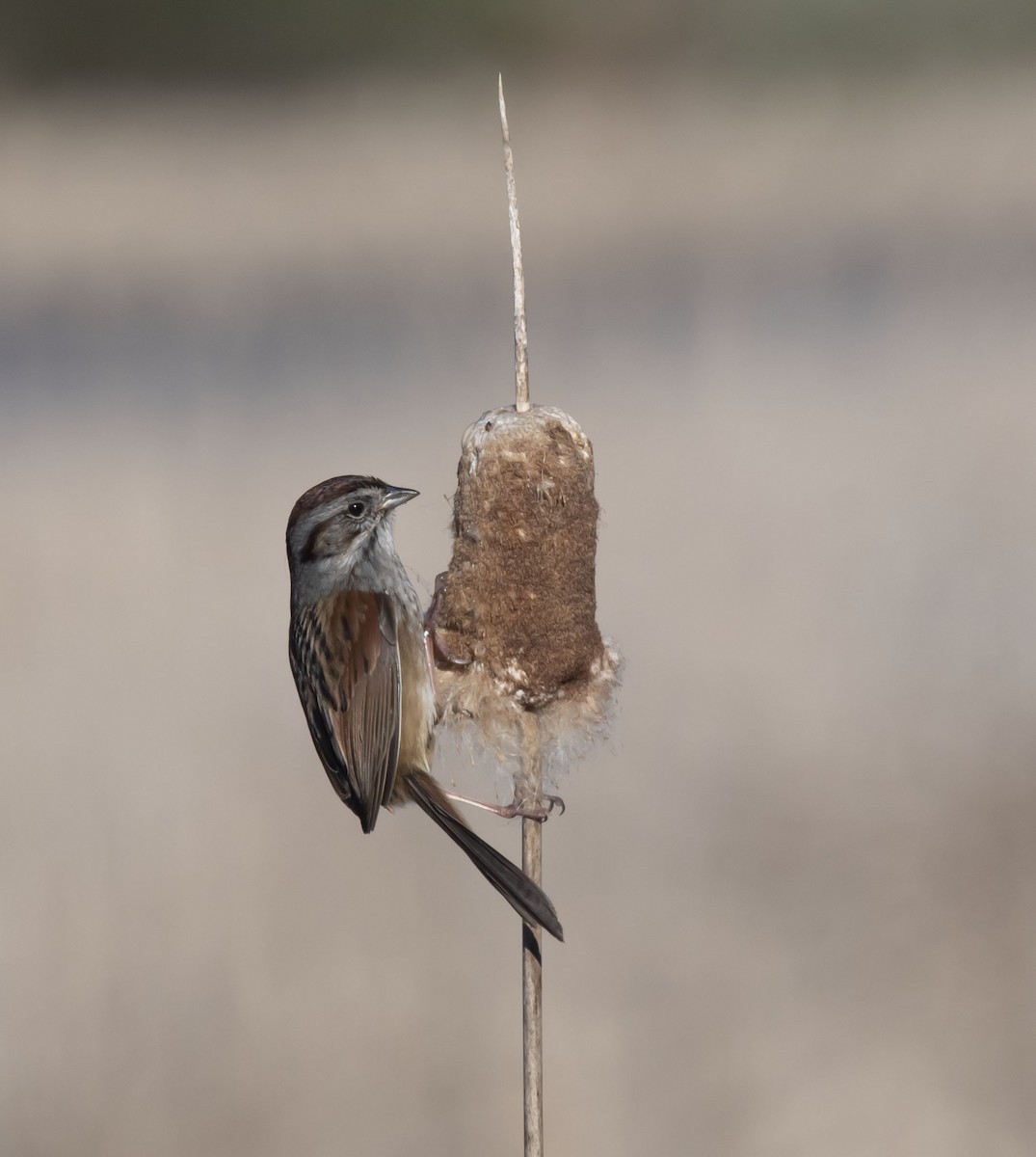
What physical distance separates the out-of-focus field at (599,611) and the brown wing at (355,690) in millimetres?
807

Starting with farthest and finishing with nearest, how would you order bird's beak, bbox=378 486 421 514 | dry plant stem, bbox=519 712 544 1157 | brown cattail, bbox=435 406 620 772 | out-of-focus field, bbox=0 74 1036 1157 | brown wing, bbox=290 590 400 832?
out-of-focus field, bbox=0 74 1036 1157, bird's beak, bbox=378 486 421 514, brown wing, bbox=290 590 400 832, brown cattail, bbox=435 406 620 772, dry plant stem, bbox=519 712 544 1157

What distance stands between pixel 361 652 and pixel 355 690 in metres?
0.10

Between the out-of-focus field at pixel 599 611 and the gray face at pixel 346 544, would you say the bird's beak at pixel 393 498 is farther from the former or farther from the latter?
the out-of-focus field at pixel 599 611

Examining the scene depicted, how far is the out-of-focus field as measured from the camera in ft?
14.9

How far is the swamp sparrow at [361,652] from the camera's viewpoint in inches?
132

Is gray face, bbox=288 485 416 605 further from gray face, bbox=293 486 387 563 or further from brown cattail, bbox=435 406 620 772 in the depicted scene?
brown cattail, bbox=435 406 620 772

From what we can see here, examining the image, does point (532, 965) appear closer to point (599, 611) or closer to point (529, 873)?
point (529, 873)

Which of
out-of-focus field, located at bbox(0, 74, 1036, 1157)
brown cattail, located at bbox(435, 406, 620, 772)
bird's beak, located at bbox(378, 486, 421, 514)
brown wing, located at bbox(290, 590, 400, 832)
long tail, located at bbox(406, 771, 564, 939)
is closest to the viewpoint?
long tail, located at bbox(406, 771, 564, 939)

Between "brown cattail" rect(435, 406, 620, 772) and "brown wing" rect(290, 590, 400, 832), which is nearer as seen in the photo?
"brown cattail" rect(435, 406, 620, 772)

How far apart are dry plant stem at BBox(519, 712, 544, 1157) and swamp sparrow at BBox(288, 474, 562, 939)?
39 centimetres

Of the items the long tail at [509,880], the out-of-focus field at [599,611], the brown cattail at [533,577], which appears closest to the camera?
the long tail at [509,880]

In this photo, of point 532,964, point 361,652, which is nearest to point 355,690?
point 361,652

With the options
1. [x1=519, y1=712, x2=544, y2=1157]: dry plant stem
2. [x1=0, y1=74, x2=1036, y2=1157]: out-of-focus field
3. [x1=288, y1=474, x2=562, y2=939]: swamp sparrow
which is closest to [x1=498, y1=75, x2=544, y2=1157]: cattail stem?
[x1=519, y1=712, x2=544, y2=1157]: dry plant stem

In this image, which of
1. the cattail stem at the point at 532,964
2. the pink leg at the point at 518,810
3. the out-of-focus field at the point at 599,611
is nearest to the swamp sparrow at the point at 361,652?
the pink leg at the point at 518,810
